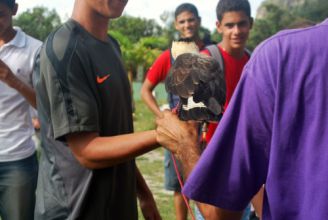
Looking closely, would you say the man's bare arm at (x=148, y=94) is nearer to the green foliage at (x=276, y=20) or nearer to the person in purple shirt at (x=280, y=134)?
the person in purple shirt at (x=280, y=134)

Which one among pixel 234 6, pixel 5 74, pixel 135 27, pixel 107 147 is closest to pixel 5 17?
pixel 5 74

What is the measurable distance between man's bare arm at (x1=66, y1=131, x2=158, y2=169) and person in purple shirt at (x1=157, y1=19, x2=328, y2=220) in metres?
0.54

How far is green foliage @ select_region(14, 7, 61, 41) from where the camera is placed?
41812mm

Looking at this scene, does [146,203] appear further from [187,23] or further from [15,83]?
[187,23]

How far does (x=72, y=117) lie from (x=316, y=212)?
107 centimetres

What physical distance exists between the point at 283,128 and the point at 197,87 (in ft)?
1.99

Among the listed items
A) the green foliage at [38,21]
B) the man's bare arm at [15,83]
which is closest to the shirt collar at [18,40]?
the man's bare arm at [15,83]

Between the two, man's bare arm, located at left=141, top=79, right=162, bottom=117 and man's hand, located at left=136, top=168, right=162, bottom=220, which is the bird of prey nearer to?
man's hand, located at left=136, top=168, right=162, bottom=220

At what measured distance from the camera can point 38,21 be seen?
151 feet

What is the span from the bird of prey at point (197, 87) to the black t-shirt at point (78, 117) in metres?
0.34

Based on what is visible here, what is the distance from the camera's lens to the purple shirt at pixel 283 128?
1184mm

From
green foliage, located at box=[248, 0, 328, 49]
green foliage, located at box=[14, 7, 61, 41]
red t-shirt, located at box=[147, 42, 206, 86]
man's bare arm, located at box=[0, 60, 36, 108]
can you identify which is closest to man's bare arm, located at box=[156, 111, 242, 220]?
man's bare arm, located at box=[0, 60, 36, 108]

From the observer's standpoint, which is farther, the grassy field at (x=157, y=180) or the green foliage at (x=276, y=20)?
the green foliage at (x=276, y=20)

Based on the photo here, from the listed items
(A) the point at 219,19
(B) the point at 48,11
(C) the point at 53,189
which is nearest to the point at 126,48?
(A) the point at 219,19
